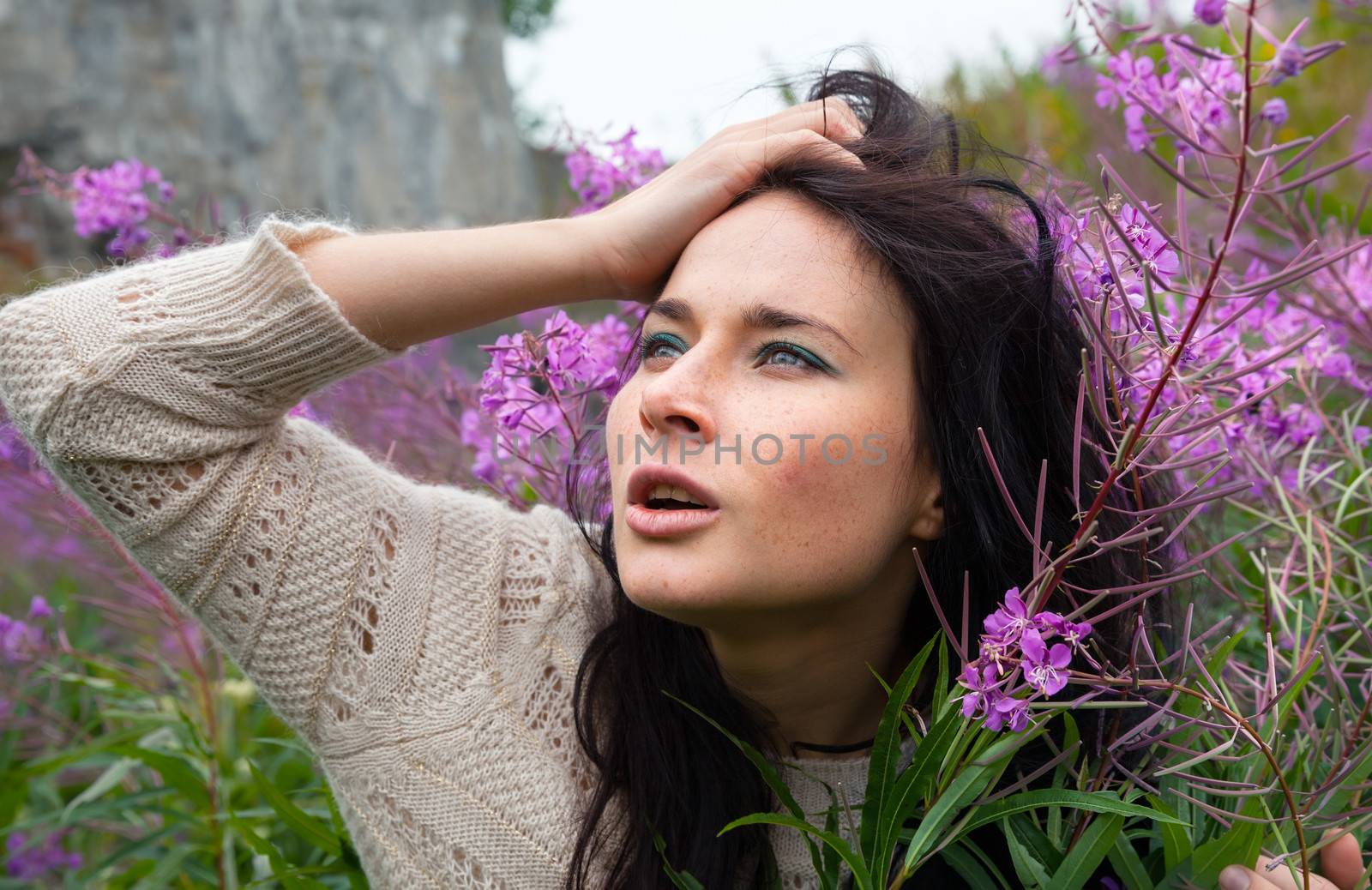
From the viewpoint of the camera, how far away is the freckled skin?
1.34m

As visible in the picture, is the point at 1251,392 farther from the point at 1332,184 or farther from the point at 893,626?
the point at 1332,184

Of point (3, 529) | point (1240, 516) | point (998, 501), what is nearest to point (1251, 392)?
point (998, 501)

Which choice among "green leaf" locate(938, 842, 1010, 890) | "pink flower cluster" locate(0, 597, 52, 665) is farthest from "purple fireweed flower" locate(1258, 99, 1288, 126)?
"pink flower cluster" locate(0, 597, 52, 665)

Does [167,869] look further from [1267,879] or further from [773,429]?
[1267,879]

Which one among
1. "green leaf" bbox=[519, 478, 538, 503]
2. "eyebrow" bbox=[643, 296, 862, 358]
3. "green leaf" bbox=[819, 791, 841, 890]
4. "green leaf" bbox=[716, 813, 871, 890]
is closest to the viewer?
"green leaf" bbox=[716, 813, 871, 890]

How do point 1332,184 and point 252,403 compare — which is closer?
point 252,403

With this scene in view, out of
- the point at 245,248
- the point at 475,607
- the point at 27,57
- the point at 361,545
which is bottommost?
the point at 475,607

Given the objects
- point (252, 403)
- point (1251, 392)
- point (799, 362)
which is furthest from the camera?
point (1251, 392)

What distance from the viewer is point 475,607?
1.68 m

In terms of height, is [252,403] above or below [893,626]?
above

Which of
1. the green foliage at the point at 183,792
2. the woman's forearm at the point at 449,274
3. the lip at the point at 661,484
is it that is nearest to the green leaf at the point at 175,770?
the green foliage at the point at 183,792

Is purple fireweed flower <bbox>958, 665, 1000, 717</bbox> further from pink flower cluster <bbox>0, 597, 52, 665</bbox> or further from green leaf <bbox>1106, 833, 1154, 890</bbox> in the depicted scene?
pink flower cluster <bbox>0, 597, 52, 665</bbox>

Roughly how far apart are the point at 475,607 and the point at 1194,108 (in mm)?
1316

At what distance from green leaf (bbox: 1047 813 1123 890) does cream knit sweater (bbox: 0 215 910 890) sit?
0.41m
